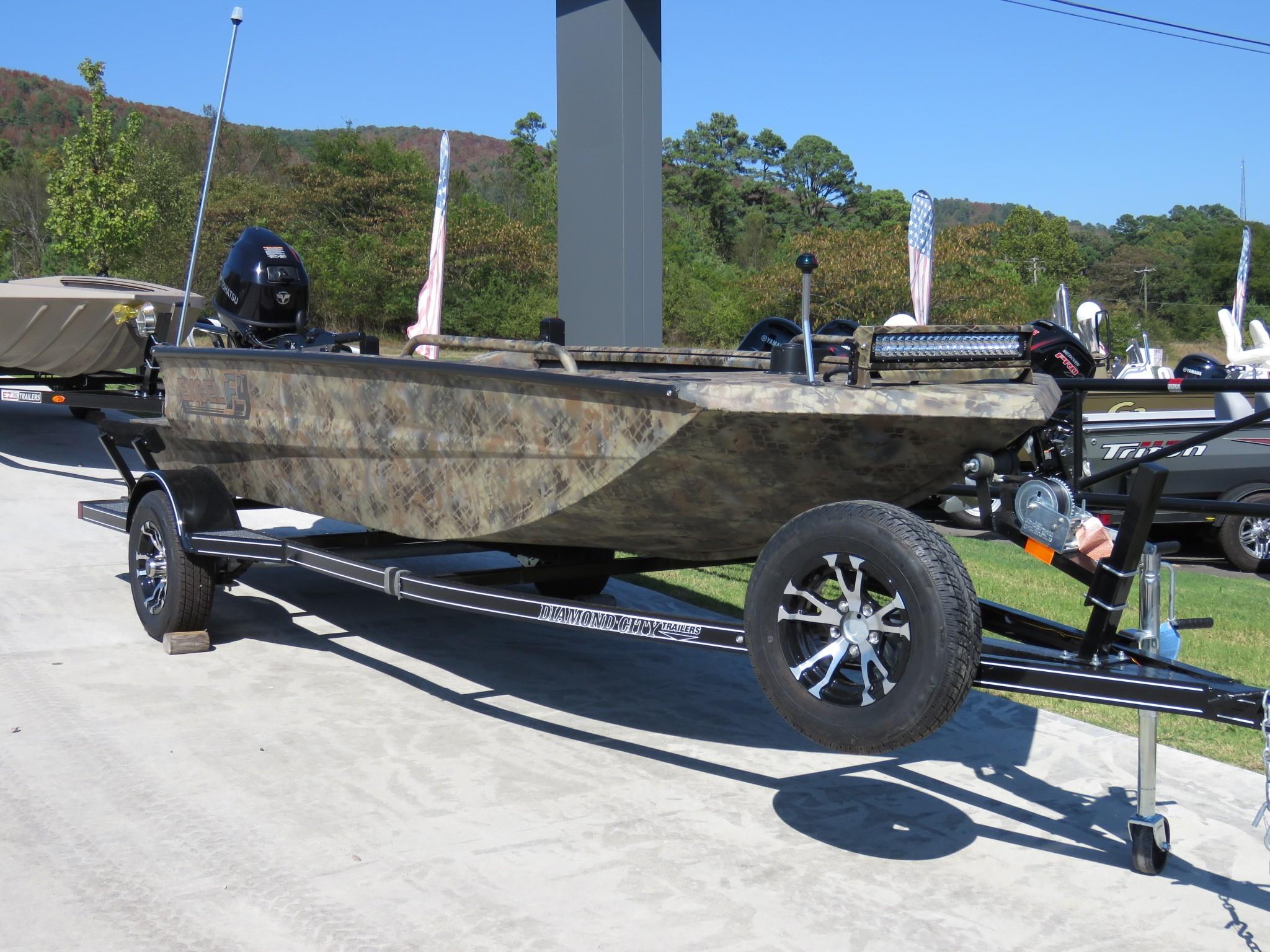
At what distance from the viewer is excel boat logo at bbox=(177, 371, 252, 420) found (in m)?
5.36

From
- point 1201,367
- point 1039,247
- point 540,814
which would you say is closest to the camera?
point 540,814

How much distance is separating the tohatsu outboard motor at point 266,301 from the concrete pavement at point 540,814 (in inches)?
60.4

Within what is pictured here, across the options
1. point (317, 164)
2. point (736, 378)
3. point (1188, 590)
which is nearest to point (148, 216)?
point (317, 164)

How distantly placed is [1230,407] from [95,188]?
24.7 meters

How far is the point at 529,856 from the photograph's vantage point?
3.49 meters

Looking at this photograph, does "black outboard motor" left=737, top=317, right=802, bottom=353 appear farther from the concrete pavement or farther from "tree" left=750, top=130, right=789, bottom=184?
"tree" left=750, top=130, right=789, bottom=184

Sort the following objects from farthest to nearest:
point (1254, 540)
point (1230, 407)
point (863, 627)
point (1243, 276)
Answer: point (1243, 276) → point (1254, 540) → point (1230, 407) → point (863, 627)

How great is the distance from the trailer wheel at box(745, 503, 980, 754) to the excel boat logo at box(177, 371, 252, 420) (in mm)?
2939

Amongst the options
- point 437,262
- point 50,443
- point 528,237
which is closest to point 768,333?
point 437,262

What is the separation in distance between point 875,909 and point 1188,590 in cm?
541

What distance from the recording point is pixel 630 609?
4.03 m

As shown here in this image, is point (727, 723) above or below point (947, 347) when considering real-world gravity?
below

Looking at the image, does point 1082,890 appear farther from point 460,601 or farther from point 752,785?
point 460,601

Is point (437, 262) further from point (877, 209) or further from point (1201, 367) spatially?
point (877, 209)
